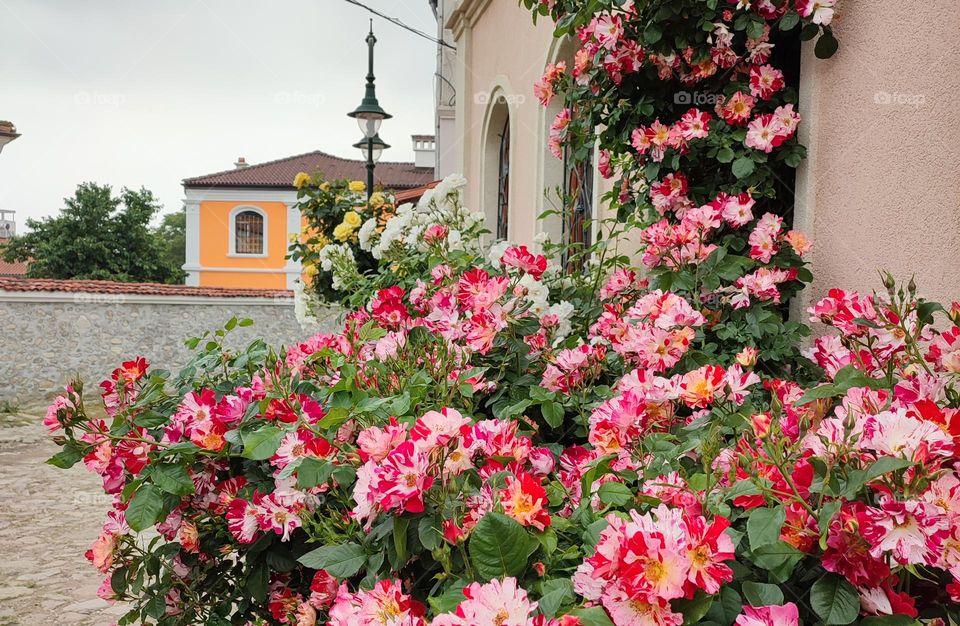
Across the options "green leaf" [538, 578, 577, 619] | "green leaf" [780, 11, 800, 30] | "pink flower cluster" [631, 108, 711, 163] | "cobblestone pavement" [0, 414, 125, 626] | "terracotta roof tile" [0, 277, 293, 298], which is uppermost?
"green leaf" [780, 11, 800, 30]

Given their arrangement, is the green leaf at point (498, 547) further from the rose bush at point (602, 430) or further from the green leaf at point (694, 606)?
the green leaf at point (694, 606)

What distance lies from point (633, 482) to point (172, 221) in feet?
169

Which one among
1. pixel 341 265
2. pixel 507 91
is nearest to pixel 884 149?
pixel 341 265

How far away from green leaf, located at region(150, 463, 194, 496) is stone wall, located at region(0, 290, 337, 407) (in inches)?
380

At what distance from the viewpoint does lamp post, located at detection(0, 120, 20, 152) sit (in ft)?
22.5

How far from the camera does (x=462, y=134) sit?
7844mm

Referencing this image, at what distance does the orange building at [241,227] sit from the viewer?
28.5m

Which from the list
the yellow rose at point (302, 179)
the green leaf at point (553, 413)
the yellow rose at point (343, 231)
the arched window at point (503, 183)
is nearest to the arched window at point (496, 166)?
the arched window at point (503, 183)

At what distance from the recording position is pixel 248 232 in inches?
1135

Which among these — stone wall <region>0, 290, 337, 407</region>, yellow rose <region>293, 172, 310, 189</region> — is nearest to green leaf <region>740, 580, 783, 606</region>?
yellow rose <region>293, 172, 310, 189</region>

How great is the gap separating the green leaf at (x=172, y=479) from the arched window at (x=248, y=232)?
1106 inches

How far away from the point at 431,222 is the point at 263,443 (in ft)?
6.07

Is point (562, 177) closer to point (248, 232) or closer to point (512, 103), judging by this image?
point (512, 103)

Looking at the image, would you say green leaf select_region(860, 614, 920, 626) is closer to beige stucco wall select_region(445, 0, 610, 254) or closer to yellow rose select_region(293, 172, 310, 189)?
beige stucco wall select_region(445, 0, 610, 254)
